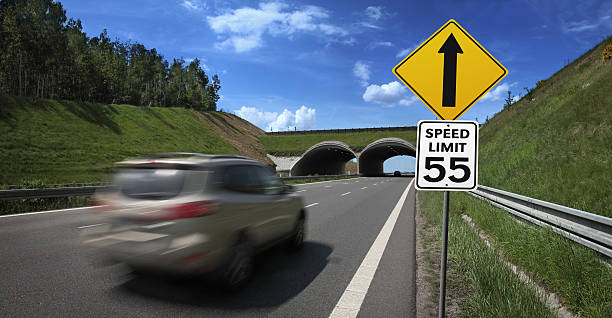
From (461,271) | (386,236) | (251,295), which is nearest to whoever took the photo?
(251,295)

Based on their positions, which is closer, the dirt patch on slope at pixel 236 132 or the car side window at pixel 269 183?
the car side window at pixel 269 183

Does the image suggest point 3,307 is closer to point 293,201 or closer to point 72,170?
point 293,201

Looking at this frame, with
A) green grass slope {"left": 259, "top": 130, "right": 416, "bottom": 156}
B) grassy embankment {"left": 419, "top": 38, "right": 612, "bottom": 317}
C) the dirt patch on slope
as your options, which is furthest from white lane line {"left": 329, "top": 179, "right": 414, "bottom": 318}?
the dirt patch on slope

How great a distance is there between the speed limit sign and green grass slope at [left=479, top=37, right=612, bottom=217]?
5301mm

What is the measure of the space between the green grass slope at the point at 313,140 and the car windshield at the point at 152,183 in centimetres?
4833

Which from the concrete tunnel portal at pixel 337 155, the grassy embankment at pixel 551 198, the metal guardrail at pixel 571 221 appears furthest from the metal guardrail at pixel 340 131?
the metal guardrail at pixel 571 221

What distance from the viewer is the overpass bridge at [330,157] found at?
159 feet

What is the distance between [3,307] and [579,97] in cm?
1990

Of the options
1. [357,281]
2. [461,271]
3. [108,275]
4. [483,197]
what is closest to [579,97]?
→ [483,197]

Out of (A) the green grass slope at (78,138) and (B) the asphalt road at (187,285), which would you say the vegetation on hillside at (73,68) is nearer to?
(A) the green grass slope at (78,138)

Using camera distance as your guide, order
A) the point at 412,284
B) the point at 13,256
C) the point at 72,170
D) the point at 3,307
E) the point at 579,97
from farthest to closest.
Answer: the point at 72,170 < the point at 579,97 < the point at 13,256 < the point at 412,284 < the point at 3,307

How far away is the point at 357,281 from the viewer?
14.0ft

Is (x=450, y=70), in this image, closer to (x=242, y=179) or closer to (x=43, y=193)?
(x=242, y=179)

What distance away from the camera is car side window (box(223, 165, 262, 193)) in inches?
164
